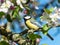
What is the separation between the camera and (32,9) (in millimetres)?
803

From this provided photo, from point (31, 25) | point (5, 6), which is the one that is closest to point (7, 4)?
point (5, 6)

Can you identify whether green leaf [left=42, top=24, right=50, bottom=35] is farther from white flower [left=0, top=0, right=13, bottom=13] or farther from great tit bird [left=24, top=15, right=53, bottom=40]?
white flower [left=0, top=0, right=13, bottom=13]

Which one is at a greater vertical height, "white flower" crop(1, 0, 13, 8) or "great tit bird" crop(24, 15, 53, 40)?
"white flower" crop(1, 0, 13, 8)

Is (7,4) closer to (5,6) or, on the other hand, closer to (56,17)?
(5,6)

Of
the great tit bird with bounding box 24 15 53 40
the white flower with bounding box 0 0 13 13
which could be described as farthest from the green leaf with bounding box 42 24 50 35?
the white flower with bounding box 0 0 13 13

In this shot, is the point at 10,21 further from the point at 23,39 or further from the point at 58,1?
the point at 58,1

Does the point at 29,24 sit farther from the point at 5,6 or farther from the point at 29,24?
the point at 5,6

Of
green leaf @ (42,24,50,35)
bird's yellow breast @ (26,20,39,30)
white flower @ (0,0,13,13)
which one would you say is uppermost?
white flower @ (0,0,13,13)

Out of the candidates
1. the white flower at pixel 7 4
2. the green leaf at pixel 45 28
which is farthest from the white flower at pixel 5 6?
the green leaf at pixel 45 28

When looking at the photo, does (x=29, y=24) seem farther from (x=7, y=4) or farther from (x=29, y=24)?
(x=7, y=4)

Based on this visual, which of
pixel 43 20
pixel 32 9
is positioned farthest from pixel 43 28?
pixel 32 9

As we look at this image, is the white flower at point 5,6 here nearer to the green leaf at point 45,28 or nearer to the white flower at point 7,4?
the white flower at point 7,4

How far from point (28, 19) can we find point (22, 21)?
1.2 inches

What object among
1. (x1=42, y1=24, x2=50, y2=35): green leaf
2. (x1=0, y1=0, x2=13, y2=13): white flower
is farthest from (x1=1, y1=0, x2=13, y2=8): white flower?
(x1=42, y1=24, x2=50, y2=35): green leaf
